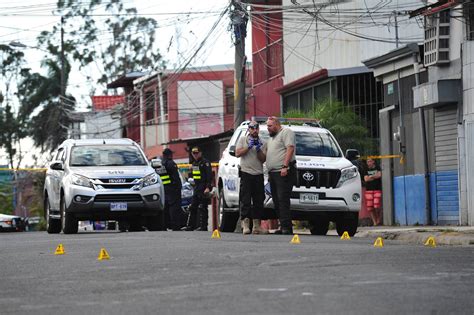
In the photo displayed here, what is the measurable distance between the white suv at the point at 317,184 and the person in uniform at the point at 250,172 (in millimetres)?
529

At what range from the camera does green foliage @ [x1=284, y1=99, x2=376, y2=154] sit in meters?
35.7

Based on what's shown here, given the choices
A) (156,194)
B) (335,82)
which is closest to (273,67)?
(335,82)

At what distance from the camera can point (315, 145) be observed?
2283 centimetres

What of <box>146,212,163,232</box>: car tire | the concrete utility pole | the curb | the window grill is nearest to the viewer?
the curb

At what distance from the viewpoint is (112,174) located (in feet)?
79.2

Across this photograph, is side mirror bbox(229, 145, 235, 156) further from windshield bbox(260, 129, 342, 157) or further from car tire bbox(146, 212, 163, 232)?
car tire bbox(146, 212, 163, 232)

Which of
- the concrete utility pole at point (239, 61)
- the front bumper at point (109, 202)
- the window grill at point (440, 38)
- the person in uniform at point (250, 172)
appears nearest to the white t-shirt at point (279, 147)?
the person in uniform at point (250, 172)

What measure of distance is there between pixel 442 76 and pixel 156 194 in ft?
28.0

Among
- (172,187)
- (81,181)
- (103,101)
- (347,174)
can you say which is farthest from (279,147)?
(103,101)

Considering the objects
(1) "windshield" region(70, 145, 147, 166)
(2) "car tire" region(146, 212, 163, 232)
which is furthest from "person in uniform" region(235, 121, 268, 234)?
(1) "windshield" region(70, 145, 147, 166)

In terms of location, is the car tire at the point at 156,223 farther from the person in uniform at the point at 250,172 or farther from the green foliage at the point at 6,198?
the green foliage at the point at 6,198

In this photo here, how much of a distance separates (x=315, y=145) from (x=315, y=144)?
2cm

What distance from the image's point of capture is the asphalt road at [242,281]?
29.3ft

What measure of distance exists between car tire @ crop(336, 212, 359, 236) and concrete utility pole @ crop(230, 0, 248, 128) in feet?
29.3
